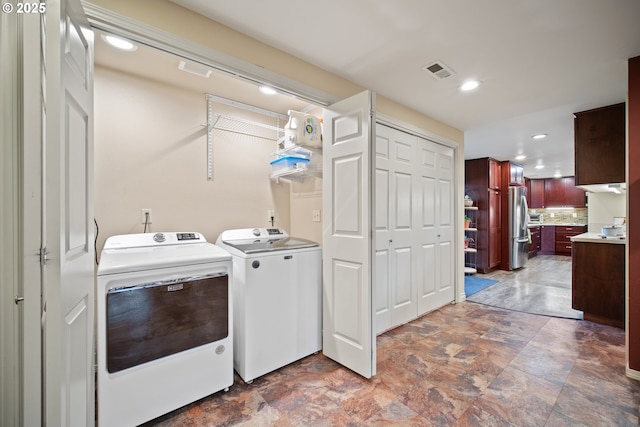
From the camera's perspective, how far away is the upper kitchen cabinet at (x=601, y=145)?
8.87 ft

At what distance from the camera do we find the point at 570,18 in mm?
1549

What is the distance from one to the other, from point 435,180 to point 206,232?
264cm

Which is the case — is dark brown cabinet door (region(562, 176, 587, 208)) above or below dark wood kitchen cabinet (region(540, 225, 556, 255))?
above

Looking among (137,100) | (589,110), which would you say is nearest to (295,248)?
(137,100)

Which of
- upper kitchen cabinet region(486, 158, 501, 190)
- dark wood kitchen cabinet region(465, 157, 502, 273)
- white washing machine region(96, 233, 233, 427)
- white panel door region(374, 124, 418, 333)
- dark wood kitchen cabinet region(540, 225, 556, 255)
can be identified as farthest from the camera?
dark wood kitchen cabinet region(540, 225, 556, 255)

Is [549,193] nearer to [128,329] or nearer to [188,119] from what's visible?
[188,119]

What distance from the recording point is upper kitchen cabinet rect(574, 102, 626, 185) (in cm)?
270

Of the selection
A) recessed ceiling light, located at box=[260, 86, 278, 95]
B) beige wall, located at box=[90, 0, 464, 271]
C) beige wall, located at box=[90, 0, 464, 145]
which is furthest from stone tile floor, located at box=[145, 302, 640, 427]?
beige wall, located at box=[90, 0, 464, 145]

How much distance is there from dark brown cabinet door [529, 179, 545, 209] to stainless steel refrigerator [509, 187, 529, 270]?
3170mm

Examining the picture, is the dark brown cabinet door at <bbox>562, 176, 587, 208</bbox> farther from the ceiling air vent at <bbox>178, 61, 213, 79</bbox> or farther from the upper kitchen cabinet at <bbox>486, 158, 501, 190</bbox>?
the ceiling air vent at <bbox>178, 61, 213, 79</bbox>

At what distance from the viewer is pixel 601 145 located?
110 inches

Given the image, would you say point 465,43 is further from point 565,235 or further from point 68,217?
point 565,235

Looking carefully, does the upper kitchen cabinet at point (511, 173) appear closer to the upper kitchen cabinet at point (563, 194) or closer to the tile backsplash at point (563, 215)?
the upper kitchen cabinet at point (563, 194)

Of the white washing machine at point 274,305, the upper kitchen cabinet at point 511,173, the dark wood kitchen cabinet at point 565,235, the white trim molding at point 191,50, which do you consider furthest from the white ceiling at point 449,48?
the dark wood kitchen cabinet at point 565,235
